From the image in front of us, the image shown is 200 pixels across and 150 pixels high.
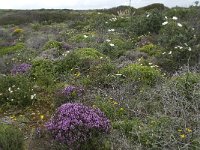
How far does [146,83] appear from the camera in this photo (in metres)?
7.69

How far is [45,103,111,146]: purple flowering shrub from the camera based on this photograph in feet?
17.3

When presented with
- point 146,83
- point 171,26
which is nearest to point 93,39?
point 171,26

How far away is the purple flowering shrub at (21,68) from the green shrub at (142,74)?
280 centimetres

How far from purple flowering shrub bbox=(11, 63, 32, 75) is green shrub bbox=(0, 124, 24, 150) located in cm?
455

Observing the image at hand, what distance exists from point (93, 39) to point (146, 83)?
20.8 ft

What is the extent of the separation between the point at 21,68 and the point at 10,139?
5111 millimetres

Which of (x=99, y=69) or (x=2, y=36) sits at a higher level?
(x=99, y=69)

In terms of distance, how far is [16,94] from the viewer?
7.50m

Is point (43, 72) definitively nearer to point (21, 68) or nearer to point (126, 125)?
point (21, 68)

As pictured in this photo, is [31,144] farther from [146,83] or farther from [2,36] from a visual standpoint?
[2,36]

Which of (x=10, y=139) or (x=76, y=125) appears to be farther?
(x=76, y=125)

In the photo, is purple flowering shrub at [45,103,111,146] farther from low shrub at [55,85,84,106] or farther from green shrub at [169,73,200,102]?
green shrub at [169,73,200,102]

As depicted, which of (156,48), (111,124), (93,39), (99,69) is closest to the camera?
(111,124)

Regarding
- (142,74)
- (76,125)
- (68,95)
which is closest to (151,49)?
(142,74)
